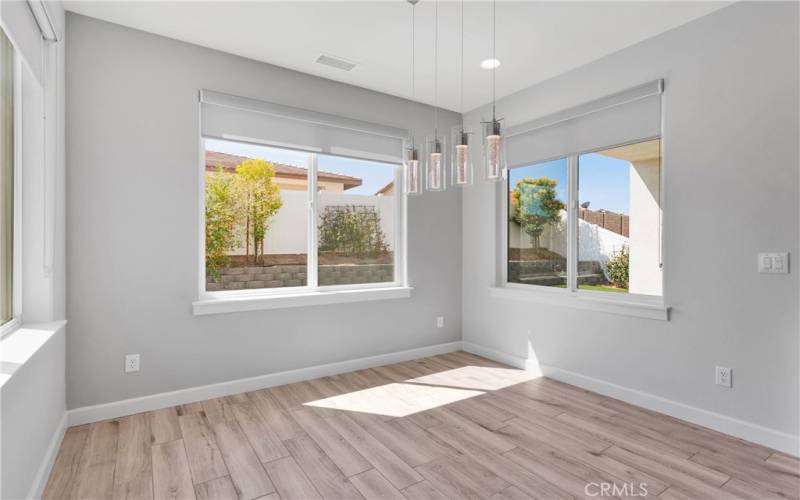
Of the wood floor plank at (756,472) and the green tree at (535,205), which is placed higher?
the green tree at (535,205)

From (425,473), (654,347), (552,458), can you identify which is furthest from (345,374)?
(654,347)

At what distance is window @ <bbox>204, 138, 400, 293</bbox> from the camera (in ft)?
10.7

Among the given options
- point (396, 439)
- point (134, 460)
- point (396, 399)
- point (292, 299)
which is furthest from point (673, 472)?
point (134, 460)

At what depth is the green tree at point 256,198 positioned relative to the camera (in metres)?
3.36

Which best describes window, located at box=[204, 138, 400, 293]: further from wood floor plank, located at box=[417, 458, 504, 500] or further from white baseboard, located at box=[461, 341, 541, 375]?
wood floor plank, located at box=[417, 458, 504, 500]

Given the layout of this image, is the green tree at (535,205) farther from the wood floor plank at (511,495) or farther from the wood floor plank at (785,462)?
the wood floor plank at (511,495)

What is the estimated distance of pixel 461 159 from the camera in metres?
2.23

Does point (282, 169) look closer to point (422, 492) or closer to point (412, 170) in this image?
point (412, 170)

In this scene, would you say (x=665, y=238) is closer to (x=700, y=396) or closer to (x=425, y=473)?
(x=700, y=396)

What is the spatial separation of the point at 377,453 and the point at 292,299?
1.53 meters

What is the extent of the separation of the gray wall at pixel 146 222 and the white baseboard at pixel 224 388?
0.05 metres

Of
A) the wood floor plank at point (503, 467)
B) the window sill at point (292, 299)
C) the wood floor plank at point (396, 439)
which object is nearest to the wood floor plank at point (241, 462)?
the wood floor plank at point (396, 439)

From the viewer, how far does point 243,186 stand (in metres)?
3.36

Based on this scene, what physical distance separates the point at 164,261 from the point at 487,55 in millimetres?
2802
